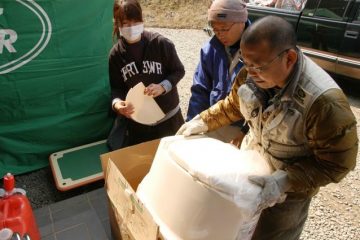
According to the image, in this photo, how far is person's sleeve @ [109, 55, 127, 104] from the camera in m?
2.29

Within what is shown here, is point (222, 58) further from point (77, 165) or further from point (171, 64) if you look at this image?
point (77, 165)

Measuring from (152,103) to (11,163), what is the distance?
5.19 ft

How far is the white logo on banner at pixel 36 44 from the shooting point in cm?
250

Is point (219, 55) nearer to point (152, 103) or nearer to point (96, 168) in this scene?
point (152, 103)

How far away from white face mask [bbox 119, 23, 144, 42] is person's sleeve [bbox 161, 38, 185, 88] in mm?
192

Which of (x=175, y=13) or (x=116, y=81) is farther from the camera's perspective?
(x=175, y=13)

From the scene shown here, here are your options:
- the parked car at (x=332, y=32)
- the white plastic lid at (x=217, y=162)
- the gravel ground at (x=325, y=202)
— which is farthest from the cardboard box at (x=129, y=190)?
the parked car at (x=332, y=32)

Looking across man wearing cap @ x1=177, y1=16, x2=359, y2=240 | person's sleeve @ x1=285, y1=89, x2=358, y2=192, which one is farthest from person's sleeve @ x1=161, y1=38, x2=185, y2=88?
person's sleeve @ x1=285, y1=89, x2=358, y2=192

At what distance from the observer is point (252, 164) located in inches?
54.8

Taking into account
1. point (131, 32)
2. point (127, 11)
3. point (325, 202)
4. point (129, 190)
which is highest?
point (127, 11)

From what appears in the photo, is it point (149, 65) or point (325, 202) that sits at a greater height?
point (149, 65)

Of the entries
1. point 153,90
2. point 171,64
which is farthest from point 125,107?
point 171,64

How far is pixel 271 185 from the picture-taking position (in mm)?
1263

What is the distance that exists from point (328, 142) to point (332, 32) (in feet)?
14.2
